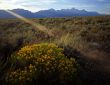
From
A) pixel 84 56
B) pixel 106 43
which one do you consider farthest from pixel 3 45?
pixel 106 43

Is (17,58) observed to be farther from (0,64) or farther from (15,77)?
(15,77)

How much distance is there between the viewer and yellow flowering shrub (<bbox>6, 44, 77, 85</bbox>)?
6.22m

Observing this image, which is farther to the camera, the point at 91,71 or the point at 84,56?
the point at 84,56

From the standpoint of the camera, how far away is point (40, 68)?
267 inches

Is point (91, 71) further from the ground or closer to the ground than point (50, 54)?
closer to the ground

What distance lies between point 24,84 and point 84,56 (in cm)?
333

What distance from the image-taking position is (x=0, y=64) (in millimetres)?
6836

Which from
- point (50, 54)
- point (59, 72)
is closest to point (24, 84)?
point (59, 72)

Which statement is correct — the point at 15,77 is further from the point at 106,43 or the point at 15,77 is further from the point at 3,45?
the point at 106,43

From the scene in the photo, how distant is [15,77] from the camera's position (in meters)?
6.14

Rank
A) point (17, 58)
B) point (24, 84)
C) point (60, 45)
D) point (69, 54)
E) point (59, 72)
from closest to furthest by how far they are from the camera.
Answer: point (24, 84), point (59, 72), point (17, 58), point (69, 54), point (60, 45)

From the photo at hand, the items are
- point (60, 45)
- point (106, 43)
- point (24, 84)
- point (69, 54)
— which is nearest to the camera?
point (24, 84)

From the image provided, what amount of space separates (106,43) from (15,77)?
5934 millimetres

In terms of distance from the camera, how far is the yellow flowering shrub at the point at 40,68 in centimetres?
622
